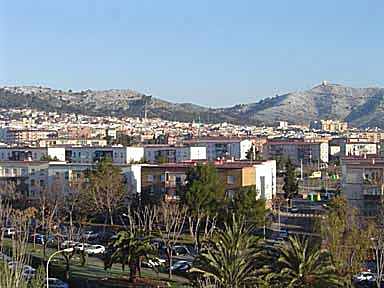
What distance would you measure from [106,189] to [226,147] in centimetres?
1776

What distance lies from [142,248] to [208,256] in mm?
2241

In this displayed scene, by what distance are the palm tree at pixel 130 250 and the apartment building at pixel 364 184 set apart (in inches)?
261

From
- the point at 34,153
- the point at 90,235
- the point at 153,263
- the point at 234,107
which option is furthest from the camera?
the point at 234,107

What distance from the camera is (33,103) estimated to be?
A: 76688 mm

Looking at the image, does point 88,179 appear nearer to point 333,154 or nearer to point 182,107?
point 333,154

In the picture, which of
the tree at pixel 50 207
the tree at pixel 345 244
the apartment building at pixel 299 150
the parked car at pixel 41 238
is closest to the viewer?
the tree at pixel 345 244

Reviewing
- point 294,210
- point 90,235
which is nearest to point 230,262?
point 90,235

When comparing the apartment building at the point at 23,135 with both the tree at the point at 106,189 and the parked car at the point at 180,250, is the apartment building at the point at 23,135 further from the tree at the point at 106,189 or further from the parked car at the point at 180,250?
the parked car at the point at 180,250

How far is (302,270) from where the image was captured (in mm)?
8312

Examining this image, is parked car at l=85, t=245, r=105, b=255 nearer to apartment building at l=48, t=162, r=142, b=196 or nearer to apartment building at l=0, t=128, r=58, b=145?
apartment building at l=48, t=162, r=142, b=196

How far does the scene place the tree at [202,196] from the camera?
1486 centimetres

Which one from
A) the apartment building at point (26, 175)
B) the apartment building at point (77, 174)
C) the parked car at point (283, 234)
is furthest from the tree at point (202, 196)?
the apartment building at point (26, 175)

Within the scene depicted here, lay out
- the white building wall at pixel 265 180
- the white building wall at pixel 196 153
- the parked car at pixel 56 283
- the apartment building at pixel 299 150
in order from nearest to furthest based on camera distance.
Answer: the parked car at pixel 56 283
the white building wall at pixel 265 180
the white building wall at pixel 196 153
the apartment building at pixel 299 150

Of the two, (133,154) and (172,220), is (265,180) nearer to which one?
(172,220)
